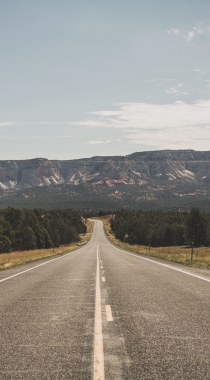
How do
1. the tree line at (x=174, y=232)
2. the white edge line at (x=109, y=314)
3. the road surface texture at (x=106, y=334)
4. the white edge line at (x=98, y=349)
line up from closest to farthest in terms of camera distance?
the white edge line at (x=98, y=349) → the road surface texture at (x=106, y=334) → the white edge line at (x=109, y=314) → the tree line at (x=174, y=232)

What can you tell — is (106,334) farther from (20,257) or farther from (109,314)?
(20,257)

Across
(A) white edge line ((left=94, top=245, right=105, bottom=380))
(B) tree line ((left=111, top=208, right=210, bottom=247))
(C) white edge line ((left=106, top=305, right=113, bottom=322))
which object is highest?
(A) white edge line ((left=94, top=245, right=105, bottom=380))

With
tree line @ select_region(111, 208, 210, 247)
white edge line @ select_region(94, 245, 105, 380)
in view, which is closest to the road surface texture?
white edge line @ select_region(94, 245, 105, 380)

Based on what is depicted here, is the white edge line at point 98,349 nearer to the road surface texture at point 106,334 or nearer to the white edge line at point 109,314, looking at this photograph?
the road surface texture at point 106,334

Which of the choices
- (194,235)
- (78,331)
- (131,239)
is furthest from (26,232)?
(78,331)

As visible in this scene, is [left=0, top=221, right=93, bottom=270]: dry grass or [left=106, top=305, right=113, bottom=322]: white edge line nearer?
[left=106, top=305, right=113, bottom=322]: white edge line

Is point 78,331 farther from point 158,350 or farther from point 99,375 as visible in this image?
point 99,375

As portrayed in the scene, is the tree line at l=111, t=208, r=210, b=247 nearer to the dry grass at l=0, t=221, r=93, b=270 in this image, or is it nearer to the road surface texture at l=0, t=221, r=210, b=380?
the dry grass at l=0, t=221, r=93, b=270

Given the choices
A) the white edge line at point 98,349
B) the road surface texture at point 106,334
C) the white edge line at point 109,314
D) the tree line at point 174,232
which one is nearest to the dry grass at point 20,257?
the road surface texture at point 106,334

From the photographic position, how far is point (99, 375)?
4504 mm

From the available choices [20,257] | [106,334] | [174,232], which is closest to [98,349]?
[106,334]

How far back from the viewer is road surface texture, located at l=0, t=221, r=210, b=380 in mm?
4719

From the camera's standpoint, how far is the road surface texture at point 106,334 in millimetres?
4719

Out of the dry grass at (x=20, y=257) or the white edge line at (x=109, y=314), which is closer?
the white edge line at (x=109, y=314)
